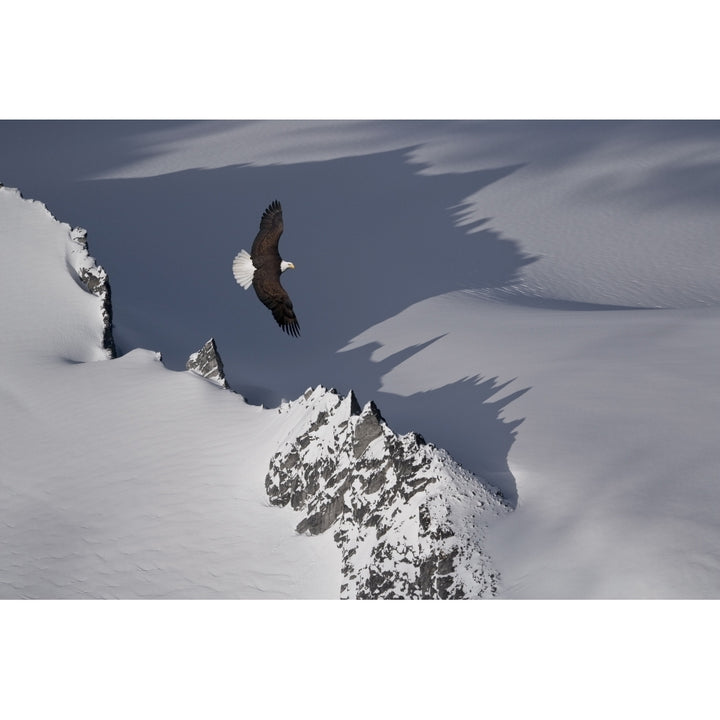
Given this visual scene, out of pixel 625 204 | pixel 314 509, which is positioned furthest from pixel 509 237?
pixel 314 509

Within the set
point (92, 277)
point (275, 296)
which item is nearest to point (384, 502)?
point (275, 296)

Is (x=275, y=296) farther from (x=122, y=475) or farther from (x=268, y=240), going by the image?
(x=122, y=475)

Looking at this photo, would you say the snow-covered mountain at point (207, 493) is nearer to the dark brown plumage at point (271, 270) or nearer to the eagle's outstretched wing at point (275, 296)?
the eagle's outstretched wing at point (275, 296)

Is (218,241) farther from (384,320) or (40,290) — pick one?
(40,290)

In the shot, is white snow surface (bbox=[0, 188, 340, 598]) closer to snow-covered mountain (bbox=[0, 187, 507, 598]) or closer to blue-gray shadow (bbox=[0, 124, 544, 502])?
snow-covered mountain (bbox=[0, 187, 507, 598])

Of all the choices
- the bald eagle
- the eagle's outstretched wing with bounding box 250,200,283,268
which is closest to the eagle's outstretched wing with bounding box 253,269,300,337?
the bald eagle

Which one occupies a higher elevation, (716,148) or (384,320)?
(716,148)

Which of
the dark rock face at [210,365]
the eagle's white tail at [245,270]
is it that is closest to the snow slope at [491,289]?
the dark rock face at [210,365]
